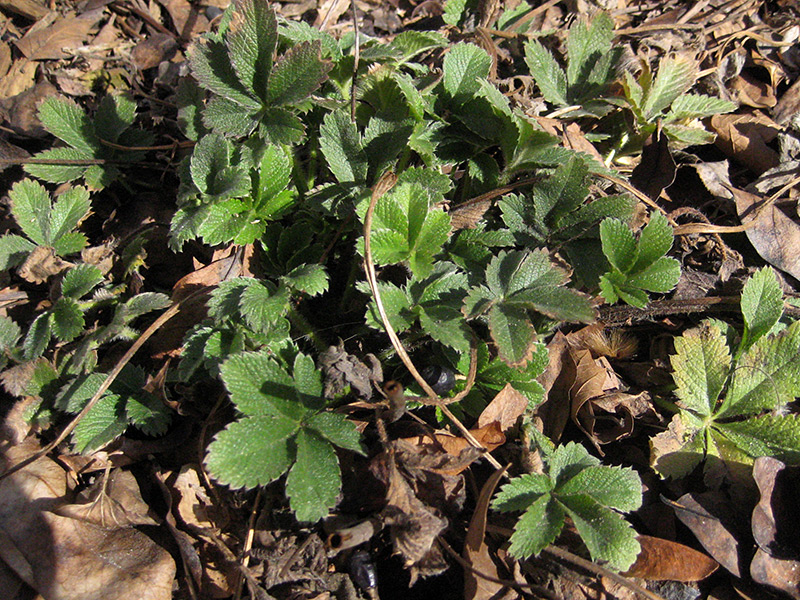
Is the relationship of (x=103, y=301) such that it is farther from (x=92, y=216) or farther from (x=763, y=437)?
(x=763, y=437)

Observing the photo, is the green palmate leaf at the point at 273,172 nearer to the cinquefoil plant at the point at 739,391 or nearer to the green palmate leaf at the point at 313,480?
the green palmate leaf at the point at 313,480

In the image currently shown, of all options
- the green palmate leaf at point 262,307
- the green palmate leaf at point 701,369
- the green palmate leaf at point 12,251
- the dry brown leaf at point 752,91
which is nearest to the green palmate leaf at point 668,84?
the dry brown leaf at point 752,91

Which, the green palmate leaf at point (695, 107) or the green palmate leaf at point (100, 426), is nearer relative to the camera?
the green palmate leaf at point (100, 426)

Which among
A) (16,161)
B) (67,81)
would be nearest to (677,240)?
(16,161)

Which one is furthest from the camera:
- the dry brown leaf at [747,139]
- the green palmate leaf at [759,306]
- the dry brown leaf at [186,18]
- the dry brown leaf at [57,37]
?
the dry brown leaf at [186,18]

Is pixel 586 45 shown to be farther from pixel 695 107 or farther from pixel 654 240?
pixel 654 240

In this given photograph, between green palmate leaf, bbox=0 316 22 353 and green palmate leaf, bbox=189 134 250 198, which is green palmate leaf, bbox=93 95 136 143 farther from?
green palmate leaf, bbox=0 316 22 353

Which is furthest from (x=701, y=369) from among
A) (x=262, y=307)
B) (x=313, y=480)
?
(x=262, y=307)

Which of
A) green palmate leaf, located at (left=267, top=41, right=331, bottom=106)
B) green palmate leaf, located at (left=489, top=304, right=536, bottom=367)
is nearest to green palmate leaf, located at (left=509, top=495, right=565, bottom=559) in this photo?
A: green palmate leaf, located at (left=489, top=304, right=536, bottom=367)
